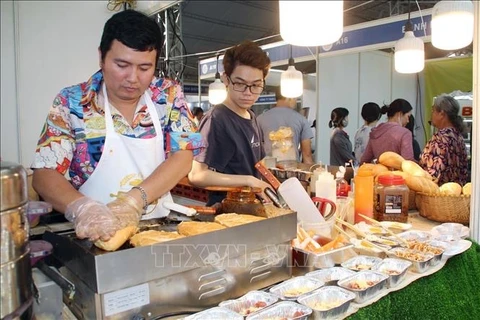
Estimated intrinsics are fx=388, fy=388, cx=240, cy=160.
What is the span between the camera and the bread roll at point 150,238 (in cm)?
92

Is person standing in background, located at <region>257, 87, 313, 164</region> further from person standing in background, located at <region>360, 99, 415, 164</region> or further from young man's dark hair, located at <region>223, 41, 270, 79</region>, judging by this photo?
young man's dark hair, located at <region>223, 41, 270, 79</region>

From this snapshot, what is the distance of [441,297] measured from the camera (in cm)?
138

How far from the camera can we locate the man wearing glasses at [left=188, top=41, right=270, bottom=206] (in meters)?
1.96

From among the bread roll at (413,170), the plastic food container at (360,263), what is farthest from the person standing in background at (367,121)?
the plastic food container at (360,263)

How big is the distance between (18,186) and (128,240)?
375 millimetres

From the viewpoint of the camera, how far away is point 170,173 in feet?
4.40

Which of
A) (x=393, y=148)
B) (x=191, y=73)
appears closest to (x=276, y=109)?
(x=393, y=148)

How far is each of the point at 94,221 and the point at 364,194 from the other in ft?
4.15

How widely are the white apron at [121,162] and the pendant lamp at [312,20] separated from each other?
2.19 feet

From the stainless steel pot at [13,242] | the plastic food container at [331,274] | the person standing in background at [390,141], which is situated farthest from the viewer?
the person standing in background at [390,141]

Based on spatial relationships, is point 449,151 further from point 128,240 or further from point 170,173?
point 128,240

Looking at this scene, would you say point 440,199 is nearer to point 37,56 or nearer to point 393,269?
point 393,269

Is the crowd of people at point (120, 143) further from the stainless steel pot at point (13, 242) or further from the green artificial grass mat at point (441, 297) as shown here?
the green artificial grass mat at point (441, 297)

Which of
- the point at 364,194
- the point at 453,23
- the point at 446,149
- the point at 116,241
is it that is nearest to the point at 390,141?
the point at 446,149
